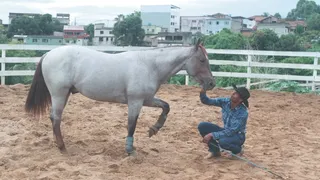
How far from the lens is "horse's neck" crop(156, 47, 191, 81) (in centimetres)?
464

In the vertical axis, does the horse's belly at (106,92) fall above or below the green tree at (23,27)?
below

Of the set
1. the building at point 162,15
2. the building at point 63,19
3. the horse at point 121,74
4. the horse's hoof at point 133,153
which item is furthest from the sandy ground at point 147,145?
the building at point 63,19

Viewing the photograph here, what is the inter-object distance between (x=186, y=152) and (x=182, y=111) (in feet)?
8.46

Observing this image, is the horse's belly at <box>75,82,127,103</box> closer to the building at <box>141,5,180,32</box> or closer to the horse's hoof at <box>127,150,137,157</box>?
the horse's hoof at <box>127,150,137,157</box>

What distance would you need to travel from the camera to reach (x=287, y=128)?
21.2ft

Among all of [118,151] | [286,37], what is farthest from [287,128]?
[286,37]

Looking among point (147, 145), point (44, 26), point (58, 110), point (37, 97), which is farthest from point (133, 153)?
point (44, 26)

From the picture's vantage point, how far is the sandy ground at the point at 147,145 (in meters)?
4.07

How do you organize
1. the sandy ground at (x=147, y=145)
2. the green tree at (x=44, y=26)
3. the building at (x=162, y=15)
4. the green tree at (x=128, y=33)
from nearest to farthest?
the sandy ground at (x=147, y=145) < the green tree at (x=128, y=33) < the green tree at (x=44, y=26) < the building at (x=162, y=15)

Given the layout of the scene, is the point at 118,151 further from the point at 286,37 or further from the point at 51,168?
the point at 286,37

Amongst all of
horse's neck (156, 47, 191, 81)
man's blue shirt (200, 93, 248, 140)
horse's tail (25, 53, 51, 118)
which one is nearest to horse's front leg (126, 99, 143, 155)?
horse's neck (156, 47, 191, 81)

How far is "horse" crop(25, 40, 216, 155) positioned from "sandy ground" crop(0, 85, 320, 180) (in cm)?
39

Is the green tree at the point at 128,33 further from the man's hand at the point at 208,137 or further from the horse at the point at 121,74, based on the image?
the man's hand at the point at 208,137

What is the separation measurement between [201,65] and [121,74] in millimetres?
966
